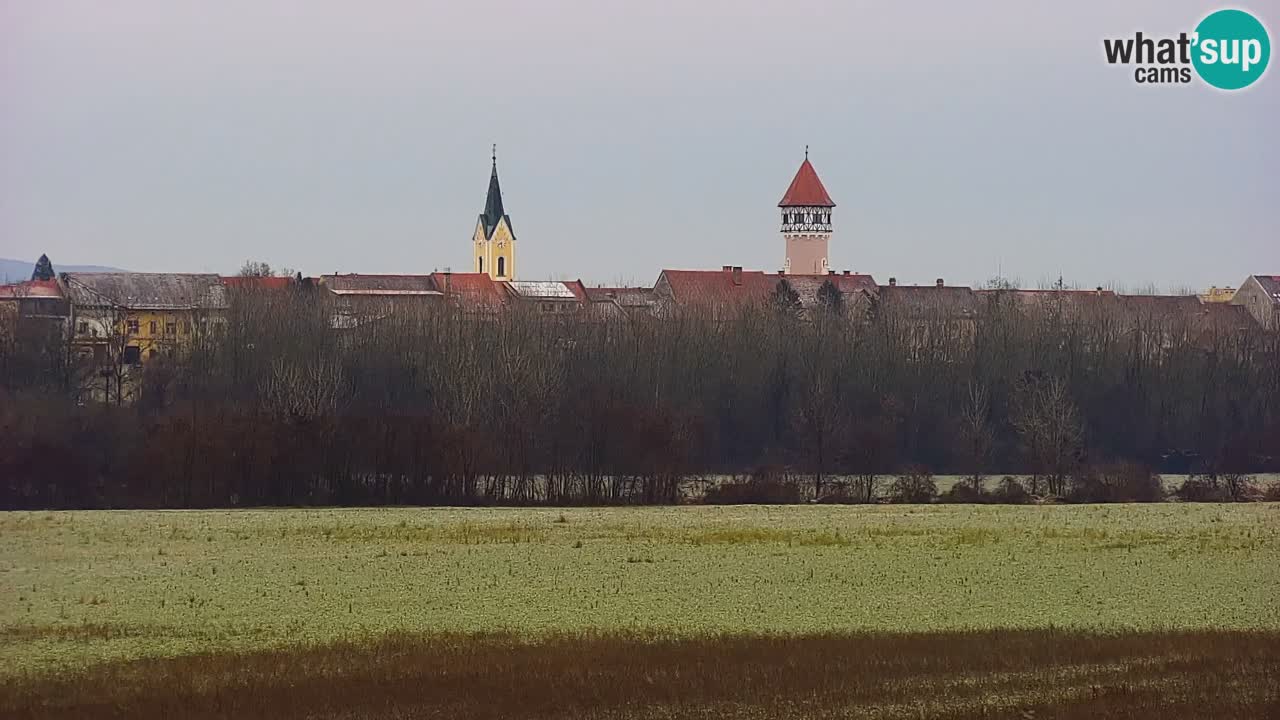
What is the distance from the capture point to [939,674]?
17266 mm

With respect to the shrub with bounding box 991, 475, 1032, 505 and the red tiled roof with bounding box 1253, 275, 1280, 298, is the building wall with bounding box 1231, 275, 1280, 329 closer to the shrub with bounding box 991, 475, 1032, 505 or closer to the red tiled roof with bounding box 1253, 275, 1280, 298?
the red tiled roof with bounding box 1253, 275, 1280, 298

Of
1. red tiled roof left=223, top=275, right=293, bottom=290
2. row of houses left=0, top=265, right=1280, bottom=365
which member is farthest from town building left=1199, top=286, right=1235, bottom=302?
red tiled roof left=223, top=275, right=293, bottom=290

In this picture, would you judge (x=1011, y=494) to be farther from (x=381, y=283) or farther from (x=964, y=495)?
(x=381, y=283)

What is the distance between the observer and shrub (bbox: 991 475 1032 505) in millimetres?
42531

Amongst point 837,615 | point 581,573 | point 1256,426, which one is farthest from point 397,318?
point 837,615

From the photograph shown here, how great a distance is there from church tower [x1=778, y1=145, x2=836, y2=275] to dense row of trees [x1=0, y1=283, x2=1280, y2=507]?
4335cm

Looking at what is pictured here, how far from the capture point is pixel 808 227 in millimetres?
124688

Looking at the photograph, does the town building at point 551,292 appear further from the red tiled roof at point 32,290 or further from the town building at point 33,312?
the red tiled roof at point 32,290

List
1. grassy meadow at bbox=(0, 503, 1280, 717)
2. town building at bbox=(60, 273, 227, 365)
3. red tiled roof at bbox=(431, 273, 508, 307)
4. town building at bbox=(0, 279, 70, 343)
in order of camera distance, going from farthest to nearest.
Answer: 1. red tiled roof at bbox=(431, 273, 508, 307)
2. town building at bbox=(60, 273, 227, 365)
3. town building at bbox=(0, 279, 70, 343)
4. grassy meadow at bbox=(0, 503, 1280, 717)

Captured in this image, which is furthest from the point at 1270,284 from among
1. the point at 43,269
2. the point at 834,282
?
the point at 43,269

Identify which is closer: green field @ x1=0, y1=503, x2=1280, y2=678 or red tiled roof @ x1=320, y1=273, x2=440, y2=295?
green field @ x1=0, y1=503, x2=1280, y2=678

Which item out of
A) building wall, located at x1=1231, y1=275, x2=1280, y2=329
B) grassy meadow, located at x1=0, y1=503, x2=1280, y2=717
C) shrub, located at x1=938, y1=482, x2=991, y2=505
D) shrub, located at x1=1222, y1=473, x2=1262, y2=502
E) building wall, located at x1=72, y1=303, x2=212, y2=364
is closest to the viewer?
grassy meadow, located at x1=0, y1=503, x2=1280, y2=717

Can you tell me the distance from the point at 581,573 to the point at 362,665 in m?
7.34

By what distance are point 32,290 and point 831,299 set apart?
45.4 meters
